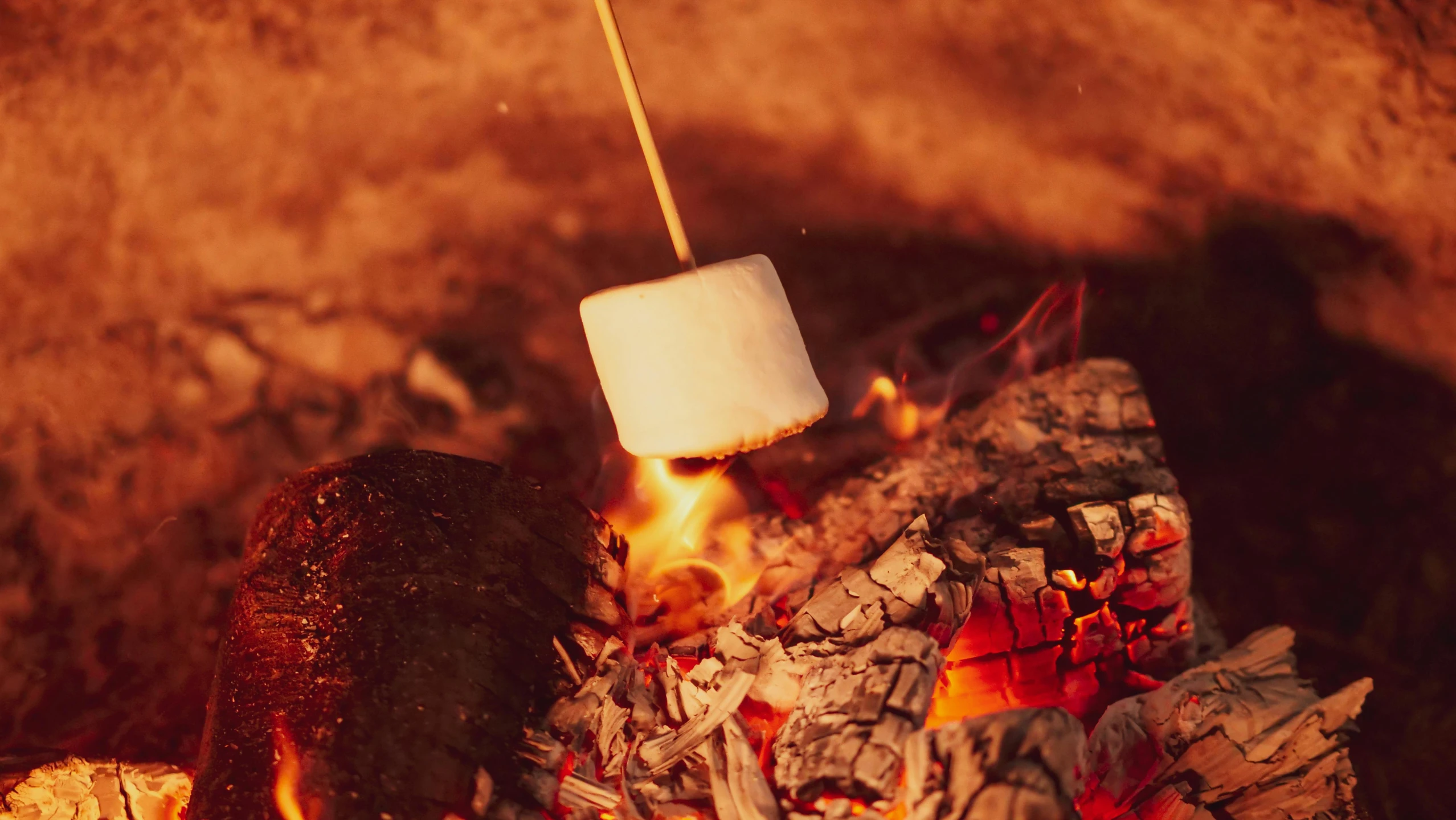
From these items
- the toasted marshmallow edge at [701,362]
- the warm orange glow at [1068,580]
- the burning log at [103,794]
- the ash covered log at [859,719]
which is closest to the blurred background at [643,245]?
the burning log at [103,794]

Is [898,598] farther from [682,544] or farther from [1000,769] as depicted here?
[682,544]

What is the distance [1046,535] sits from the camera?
1.85 meters

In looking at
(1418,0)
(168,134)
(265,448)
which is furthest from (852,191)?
(168,134)

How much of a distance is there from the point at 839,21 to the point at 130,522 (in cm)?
287

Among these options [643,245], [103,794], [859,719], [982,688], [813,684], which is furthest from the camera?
[643,245]

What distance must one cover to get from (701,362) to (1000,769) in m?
0.88

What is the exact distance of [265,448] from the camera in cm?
255

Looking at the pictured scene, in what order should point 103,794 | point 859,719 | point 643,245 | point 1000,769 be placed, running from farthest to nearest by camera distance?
point 643,245, point 103,794, point 859,719, point 1000,769

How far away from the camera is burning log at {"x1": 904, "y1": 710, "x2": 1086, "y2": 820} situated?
50.7 inches

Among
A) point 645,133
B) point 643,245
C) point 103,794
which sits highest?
point 645,133

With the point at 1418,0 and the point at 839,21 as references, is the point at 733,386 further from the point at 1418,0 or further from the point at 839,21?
the point at 1418,0

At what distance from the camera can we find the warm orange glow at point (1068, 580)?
1.79 metres

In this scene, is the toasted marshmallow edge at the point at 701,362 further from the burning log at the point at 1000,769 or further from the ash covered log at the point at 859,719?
the burning log at the point at 1000,769

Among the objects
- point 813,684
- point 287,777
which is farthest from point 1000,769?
point 287,777
